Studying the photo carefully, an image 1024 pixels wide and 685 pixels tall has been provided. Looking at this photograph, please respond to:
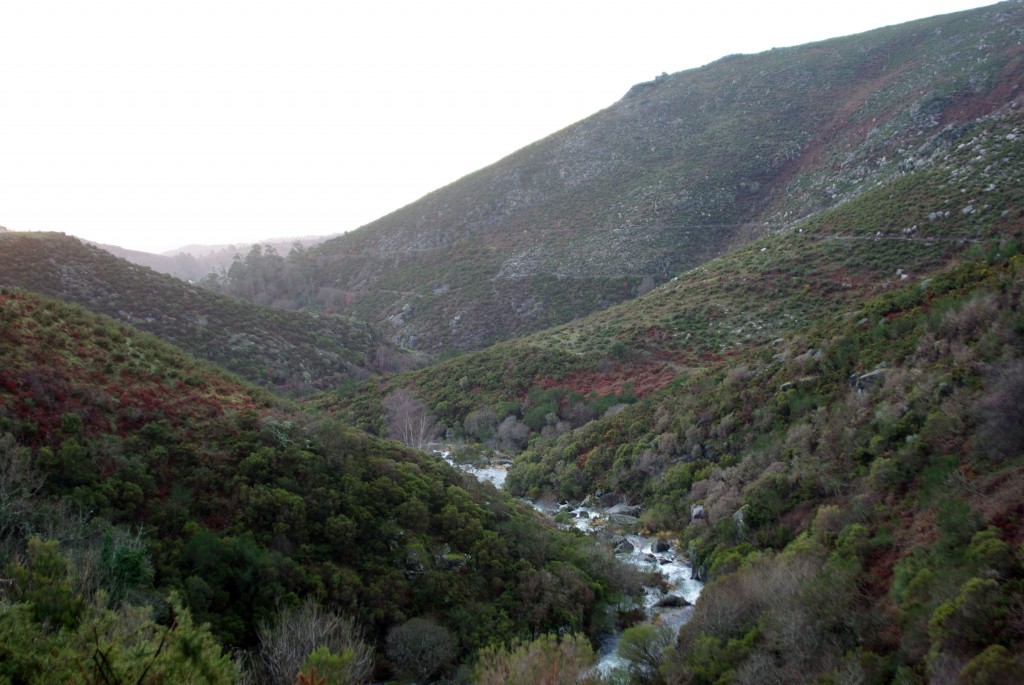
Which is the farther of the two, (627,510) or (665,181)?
(665,181)

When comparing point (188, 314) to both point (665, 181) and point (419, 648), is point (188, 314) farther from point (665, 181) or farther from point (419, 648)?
point (665, 181)

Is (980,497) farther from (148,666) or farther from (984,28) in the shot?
(984,28)

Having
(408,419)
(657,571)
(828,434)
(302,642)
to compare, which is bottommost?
(657,571)

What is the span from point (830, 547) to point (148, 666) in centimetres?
1051

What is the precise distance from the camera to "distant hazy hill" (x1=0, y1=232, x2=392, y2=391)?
37500 millimetres

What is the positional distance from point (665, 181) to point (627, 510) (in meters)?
48.8

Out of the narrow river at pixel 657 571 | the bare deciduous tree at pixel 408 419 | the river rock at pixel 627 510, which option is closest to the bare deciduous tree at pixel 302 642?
the narrow river at pixel 657 571

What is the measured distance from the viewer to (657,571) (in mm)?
15438

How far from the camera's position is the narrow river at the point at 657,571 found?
42.1ft

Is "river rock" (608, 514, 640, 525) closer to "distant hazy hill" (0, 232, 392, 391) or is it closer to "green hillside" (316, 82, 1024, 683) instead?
"green hillside" (316, 82, 1024, 683)

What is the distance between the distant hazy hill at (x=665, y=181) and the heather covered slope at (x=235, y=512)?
37247 millimetres

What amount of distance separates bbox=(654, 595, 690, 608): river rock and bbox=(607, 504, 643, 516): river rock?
581 cm

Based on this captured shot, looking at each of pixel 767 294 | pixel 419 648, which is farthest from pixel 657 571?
pixel 767 294

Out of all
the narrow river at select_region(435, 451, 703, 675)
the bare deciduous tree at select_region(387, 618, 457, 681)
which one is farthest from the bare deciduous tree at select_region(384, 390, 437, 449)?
the bare deciduous tree at select_region(387, 618, 457, 681)
